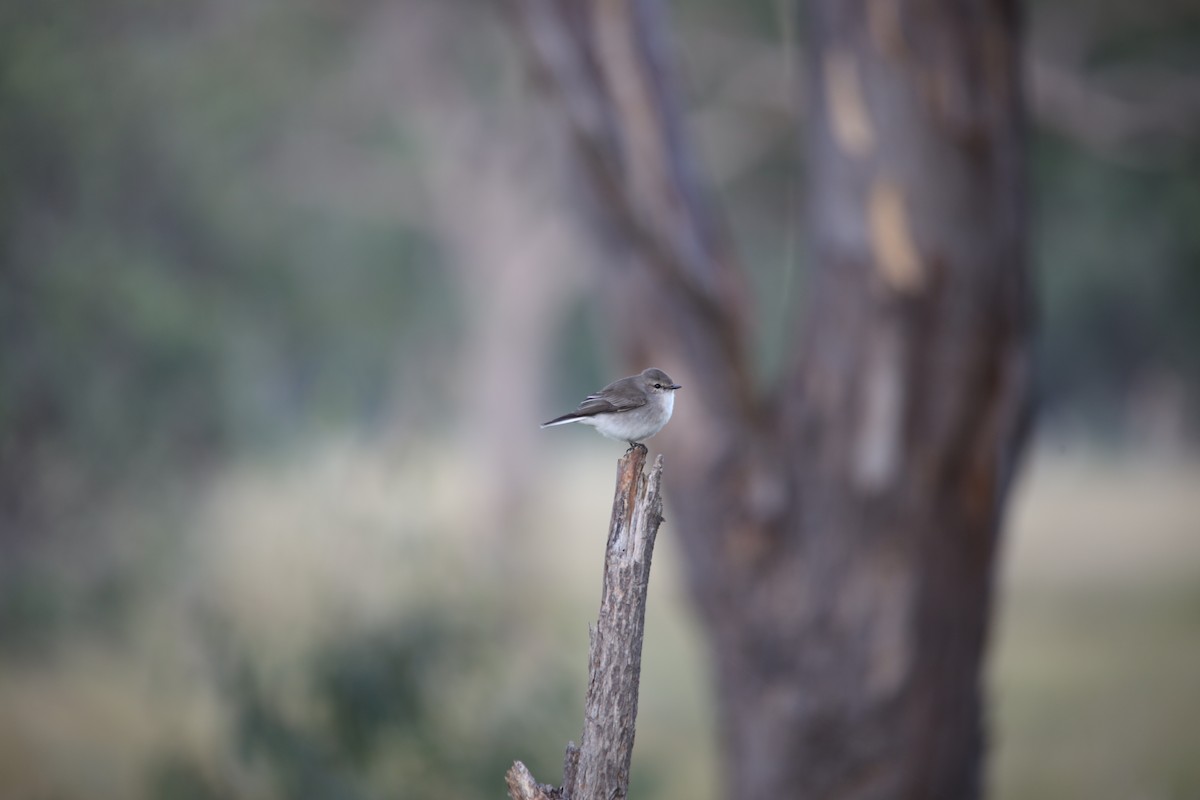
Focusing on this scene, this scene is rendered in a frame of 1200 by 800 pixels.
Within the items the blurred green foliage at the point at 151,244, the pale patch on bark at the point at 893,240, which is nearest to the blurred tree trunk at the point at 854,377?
the pale patch on bark at the point at 893,240

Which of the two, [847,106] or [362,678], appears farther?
[362,678]

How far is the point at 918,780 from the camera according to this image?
5363 mm

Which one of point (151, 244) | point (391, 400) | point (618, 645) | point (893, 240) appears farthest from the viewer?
point (391, 400)

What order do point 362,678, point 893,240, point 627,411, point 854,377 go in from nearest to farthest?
point 627,411 → point 893,240 → point 854,377 → point 362,678

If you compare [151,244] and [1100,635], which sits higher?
[151,244]

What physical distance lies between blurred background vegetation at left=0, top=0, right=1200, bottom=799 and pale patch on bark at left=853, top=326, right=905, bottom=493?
1300 mm

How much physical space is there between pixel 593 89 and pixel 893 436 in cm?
203

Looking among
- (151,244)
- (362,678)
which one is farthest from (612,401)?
(151,244)

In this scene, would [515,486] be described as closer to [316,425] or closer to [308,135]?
[308,135]

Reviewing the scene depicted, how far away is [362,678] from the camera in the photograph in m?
6.46

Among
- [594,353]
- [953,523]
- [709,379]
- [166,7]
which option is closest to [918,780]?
[953,523]

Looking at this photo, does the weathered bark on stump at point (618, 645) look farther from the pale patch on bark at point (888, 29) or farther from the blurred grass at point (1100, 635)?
the blurred grass at point (1100, 635)

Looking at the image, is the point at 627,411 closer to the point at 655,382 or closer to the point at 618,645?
the point at 655,382

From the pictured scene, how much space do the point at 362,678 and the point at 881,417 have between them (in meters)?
3.05
